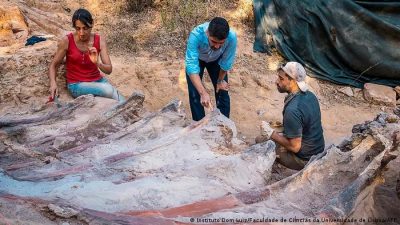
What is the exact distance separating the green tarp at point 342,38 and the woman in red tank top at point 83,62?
10.7 ft

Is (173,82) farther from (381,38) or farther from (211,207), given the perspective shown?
(211,207)

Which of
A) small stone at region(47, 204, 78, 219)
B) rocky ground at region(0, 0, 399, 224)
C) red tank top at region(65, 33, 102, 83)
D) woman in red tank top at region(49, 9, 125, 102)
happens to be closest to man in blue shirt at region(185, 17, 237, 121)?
rocky ground at region(0, 0, 399, 224)

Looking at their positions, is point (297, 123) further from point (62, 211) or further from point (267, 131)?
point (62, 211)

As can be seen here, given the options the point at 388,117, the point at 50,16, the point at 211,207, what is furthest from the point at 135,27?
the point at 211,207

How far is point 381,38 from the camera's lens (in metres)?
5.92

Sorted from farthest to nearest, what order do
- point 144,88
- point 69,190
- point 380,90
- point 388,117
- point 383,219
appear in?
1. point 380,90
2. point 144,88
3. point 388,117
4. point 383,219
5. point 69,190

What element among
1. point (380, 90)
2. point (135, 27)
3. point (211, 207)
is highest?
point (135, 27)

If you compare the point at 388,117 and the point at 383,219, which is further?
the point at 388,117

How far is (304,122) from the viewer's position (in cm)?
319

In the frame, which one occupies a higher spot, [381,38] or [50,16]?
[50,16]

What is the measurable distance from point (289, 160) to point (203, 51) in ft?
4.11

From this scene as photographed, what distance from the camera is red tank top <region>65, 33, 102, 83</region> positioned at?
3750 mm

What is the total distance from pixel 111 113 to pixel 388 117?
194 cm

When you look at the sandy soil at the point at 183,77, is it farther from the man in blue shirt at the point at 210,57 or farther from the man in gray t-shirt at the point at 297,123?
the man in gray t-shirt at the point at 297,123
